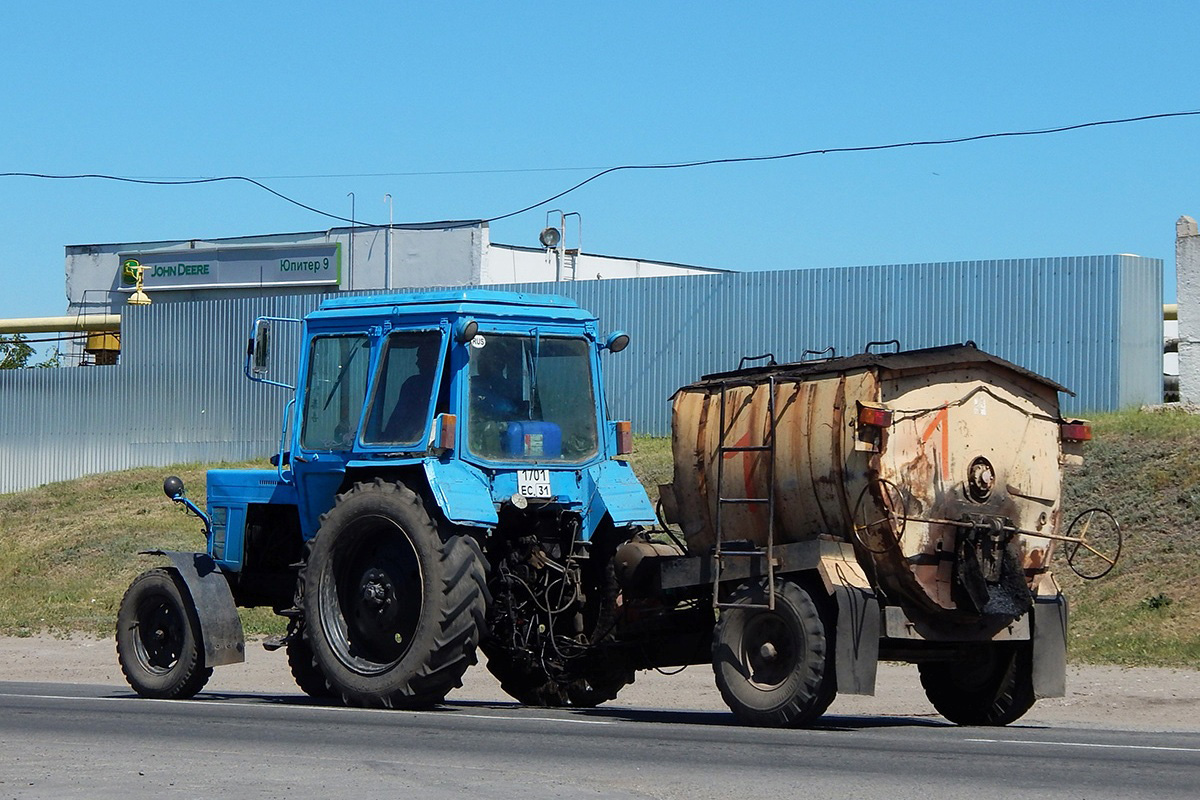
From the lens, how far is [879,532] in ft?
39.6

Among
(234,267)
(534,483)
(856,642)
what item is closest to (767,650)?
(856,642)

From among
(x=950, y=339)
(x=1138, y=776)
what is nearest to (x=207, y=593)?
(x=1138, y=776)

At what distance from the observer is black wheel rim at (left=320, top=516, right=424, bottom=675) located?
13266 millimetres

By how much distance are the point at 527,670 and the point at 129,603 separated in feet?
11.6

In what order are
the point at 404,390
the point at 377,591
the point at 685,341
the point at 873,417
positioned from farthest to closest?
the point at 685,341 < the point at 404,390 < the point at 377,591 < the point at 873,417

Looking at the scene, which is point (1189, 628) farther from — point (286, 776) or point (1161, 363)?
point (286, 776)


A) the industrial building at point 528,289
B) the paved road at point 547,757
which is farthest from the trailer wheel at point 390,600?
the industrial building at point 528,289

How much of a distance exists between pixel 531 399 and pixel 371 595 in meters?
1.99

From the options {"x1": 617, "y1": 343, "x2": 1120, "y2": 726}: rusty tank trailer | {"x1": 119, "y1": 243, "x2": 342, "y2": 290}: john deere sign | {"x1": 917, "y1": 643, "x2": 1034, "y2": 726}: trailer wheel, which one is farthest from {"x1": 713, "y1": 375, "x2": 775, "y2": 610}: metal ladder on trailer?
{"x1": 119, "y1": 243, "x2": 342, "y2": 290}: john deere sign

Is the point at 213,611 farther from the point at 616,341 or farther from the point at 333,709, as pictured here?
the point at 616,341

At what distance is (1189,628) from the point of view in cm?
1853

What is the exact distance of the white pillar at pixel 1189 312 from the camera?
1014 inches

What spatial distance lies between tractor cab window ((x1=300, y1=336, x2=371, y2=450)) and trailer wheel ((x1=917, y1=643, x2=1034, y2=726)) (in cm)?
490

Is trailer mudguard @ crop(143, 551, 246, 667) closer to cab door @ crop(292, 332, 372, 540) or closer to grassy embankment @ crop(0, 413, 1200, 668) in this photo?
cab door @ crop(292, 332, 372, 540)
